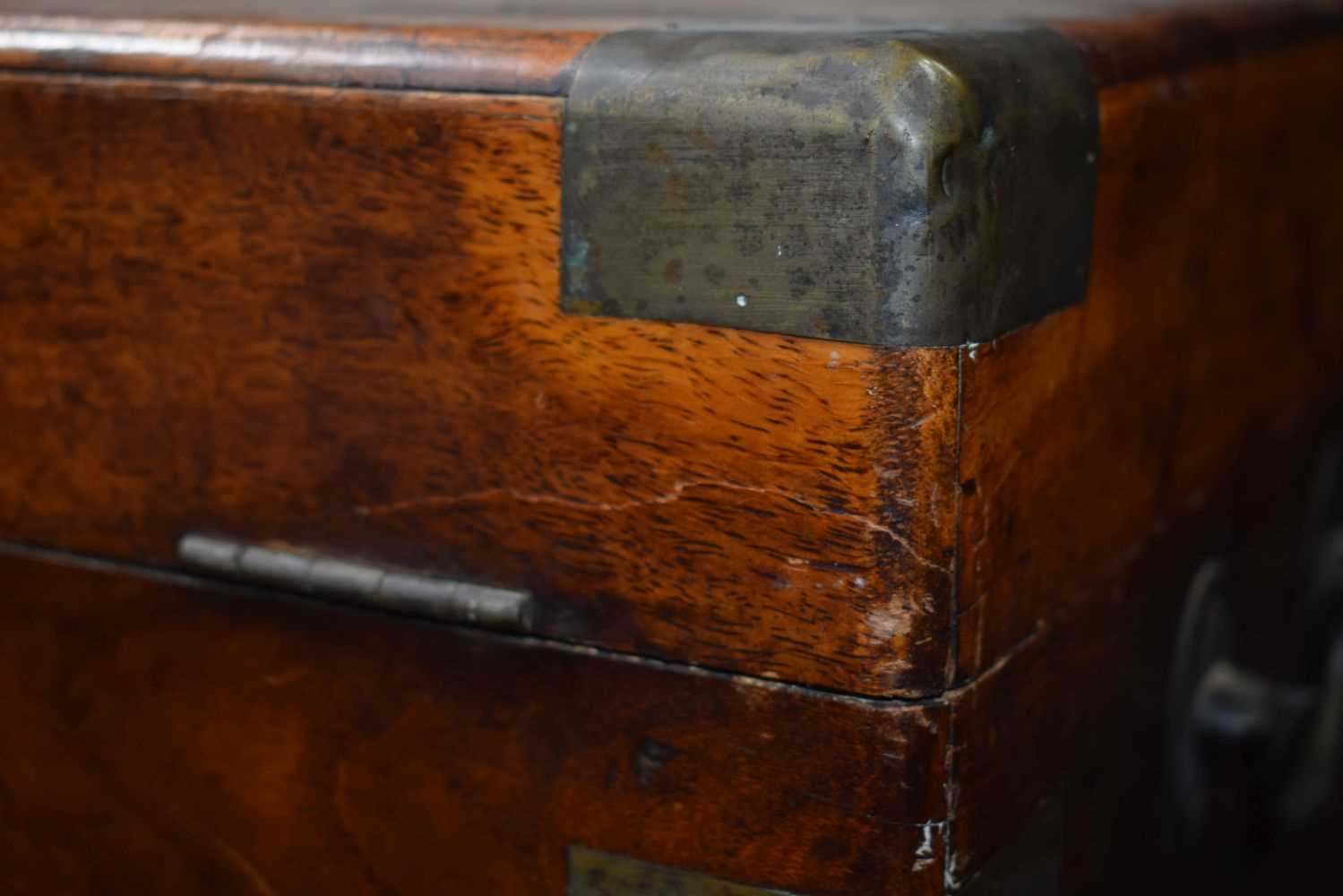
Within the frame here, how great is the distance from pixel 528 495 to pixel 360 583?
0.10 meters

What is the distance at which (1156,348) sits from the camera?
800mm

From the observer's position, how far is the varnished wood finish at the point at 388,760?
65 cm

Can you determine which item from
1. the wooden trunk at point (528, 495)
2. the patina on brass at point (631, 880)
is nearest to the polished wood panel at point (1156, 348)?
the wooden trunk at point (528, 495)

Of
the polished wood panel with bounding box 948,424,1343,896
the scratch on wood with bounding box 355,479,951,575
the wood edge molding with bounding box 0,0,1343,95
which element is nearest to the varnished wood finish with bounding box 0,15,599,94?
the wood edge molding with bounding box 0,0,1343,95

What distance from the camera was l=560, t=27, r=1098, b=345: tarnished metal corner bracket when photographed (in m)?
0.58

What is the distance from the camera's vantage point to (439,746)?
2.43ft

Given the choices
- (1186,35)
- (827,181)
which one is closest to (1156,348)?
(1186,35)

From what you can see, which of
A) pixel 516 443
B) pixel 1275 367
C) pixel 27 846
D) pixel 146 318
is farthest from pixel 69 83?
pixel 1275 367

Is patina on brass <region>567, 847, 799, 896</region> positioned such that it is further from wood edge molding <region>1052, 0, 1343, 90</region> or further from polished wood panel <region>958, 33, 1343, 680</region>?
wood edge molding <region>1052, 0, 1343, 90</region>

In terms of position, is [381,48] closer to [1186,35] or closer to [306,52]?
[306,52]

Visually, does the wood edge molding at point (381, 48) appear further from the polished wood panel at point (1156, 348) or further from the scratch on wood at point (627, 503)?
the scratch on wood at point (627, 503)

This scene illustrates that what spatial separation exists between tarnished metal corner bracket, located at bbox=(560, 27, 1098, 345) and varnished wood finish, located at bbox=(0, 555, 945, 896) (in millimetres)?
165

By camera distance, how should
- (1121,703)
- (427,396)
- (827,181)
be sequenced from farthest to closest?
(1121,703)
(427,396)
(827,181)

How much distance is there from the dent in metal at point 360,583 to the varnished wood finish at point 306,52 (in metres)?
0.22
